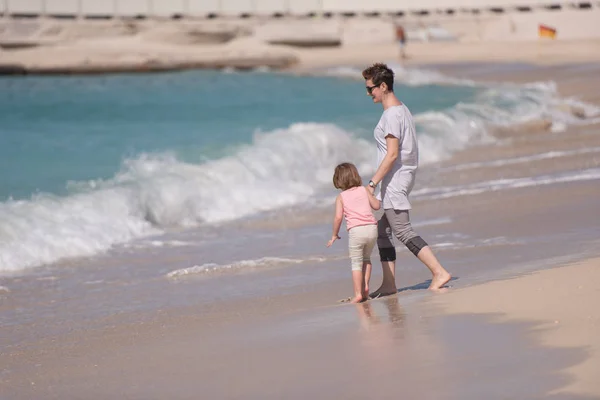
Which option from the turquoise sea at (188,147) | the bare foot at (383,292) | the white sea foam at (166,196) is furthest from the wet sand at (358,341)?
the turquoise sea at (188,147)

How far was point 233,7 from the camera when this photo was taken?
62750 mm

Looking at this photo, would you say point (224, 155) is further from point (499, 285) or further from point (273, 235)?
point (499, 285)

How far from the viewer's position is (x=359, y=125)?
74.3 ft

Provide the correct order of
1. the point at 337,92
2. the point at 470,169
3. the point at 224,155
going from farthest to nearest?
the point at 337,92, the point at 224,155, the point at 470,169

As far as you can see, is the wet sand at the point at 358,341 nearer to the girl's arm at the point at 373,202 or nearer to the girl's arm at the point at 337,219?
the girl's arm at the point at 337,219

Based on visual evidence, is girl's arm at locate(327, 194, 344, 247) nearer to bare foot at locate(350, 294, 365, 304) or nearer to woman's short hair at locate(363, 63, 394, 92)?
bare foot at locate(350, 294, 365, 304)

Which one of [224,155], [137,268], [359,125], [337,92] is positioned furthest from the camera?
[337,92]

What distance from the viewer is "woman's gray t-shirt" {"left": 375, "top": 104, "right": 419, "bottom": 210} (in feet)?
25.6

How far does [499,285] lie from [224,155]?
11119 mm

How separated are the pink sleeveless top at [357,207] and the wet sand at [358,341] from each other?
567 mm

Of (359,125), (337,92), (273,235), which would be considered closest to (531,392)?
(273,235)

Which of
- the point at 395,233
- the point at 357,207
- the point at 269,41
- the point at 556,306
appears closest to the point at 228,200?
the point at 395,233

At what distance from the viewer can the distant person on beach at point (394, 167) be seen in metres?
7.76

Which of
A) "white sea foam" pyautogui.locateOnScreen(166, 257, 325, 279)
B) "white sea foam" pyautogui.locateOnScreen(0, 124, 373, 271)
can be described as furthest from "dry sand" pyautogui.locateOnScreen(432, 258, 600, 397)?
"white sea foam" pyautogui.locateOnScreen(0, 124, 373, 271)
